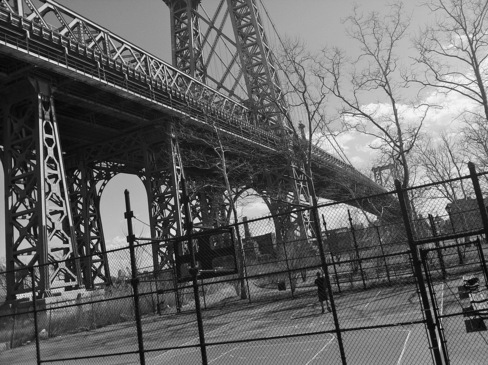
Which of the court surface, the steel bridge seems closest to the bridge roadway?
the steel bridge

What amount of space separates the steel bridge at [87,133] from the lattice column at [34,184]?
0.04 metres

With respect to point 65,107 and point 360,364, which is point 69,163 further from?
point 360,364

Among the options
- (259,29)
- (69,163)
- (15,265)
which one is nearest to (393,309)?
(15,265)

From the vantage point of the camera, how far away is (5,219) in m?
18.2

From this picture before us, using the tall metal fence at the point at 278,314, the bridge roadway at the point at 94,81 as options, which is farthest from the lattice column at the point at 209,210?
the tall metal fence at the point at 278,314

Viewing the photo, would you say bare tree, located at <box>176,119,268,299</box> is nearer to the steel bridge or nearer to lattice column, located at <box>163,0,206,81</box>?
the steel bridge

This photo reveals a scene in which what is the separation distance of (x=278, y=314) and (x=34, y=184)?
38.2 ft

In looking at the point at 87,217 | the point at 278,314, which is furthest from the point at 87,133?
the point at 278,314

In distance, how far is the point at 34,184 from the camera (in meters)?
18.4

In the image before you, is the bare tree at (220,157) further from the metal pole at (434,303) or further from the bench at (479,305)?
the metal pole at (434,303)

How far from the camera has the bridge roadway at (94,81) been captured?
56.2 feet

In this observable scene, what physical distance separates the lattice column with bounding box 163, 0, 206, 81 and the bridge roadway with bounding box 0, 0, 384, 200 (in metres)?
13.0

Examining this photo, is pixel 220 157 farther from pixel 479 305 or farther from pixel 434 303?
pixel 434 303

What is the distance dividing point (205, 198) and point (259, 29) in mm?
18010
